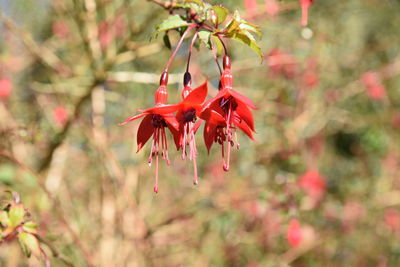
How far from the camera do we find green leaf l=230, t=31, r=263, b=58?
60cm

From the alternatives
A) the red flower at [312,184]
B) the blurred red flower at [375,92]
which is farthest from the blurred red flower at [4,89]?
the blurred red flower at [375,92]

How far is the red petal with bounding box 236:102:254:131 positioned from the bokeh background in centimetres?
64

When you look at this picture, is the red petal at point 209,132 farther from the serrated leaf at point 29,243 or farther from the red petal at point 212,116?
the serrated leaf at point 29,243

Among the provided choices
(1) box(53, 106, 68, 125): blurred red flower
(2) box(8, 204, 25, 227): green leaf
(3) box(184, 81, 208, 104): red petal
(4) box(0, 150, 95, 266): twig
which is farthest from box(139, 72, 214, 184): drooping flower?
(1) box(53, 106, 68, 125): blurred red flower

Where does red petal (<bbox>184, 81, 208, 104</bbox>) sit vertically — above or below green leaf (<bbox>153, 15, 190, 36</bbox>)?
below

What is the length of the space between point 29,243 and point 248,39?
462mm

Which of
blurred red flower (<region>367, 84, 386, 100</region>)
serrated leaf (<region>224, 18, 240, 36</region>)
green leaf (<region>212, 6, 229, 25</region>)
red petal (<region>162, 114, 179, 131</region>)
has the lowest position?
red petal (<region>162, 114, 179, 131</region>)

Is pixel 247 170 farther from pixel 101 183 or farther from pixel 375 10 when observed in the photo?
pixel 375 10

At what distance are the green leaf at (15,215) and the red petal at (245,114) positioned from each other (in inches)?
15.1

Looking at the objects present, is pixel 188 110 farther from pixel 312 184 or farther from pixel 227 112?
pixel 312 184

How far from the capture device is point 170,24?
0.63 m

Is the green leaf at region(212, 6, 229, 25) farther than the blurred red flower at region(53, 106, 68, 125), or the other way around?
the blurred red flower at region(53, 106, 68, 125)

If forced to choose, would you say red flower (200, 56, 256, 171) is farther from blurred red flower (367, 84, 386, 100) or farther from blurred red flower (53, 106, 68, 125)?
blurred red flower (367, 84, 386, 100)

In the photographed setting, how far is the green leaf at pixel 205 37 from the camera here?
619mm
